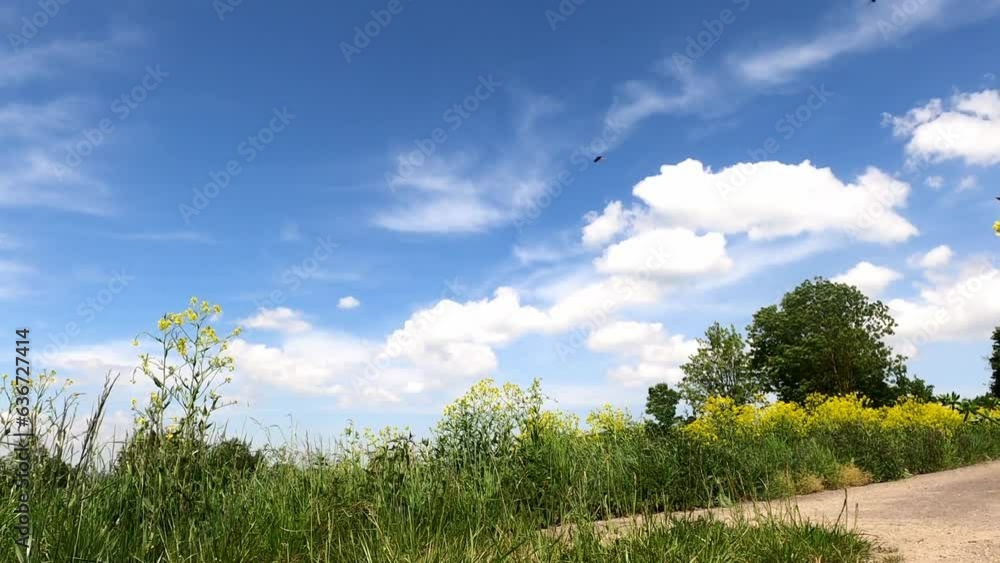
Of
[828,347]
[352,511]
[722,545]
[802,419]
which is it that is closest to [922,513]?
[722,545]

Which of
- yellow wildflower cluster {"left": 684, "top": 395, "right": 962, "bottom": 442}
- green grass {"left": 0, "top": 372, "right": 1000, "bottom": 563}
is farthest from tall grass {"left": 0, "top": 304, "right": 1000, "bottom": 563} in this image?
yellow wildflower cluster {"left": 684, "top": 395, "right": 962, "bottom": 442}

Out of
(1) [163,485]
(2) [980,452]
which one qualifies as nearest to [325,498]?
(1) [163,485]

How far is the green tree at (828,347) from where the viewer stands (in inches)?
1367

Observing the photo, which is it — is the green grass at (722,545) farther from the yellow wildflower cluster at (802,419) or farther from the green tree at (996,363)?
the green tree at (996,363)

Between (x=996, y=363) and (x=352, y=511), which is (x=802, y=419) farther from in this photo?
(x=996, y=363)

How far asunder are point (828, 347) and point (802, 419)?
19211mm

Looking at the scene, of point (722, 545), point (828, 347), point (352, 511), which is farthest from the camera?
point (828, 347)

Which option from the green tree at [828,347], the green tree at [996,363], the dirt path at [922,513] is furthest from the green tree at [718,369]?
the dirt path at [922,513]

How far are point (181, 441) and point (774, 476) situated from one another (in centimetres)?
793

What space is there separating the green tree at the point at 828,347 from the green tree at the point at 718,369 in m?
1.96

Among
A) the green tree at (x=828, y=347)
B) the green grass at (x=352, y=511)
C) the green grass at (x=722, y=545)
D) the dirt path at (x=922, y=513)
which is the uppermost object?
the green tree at (x=828, y=347)

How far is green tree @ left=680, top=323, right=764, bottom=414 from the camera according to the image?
37625 mm

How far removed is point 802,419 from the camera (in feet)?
57.3

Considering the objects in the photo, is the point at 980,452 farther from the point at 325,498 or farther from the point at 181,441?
the point at 181,441
